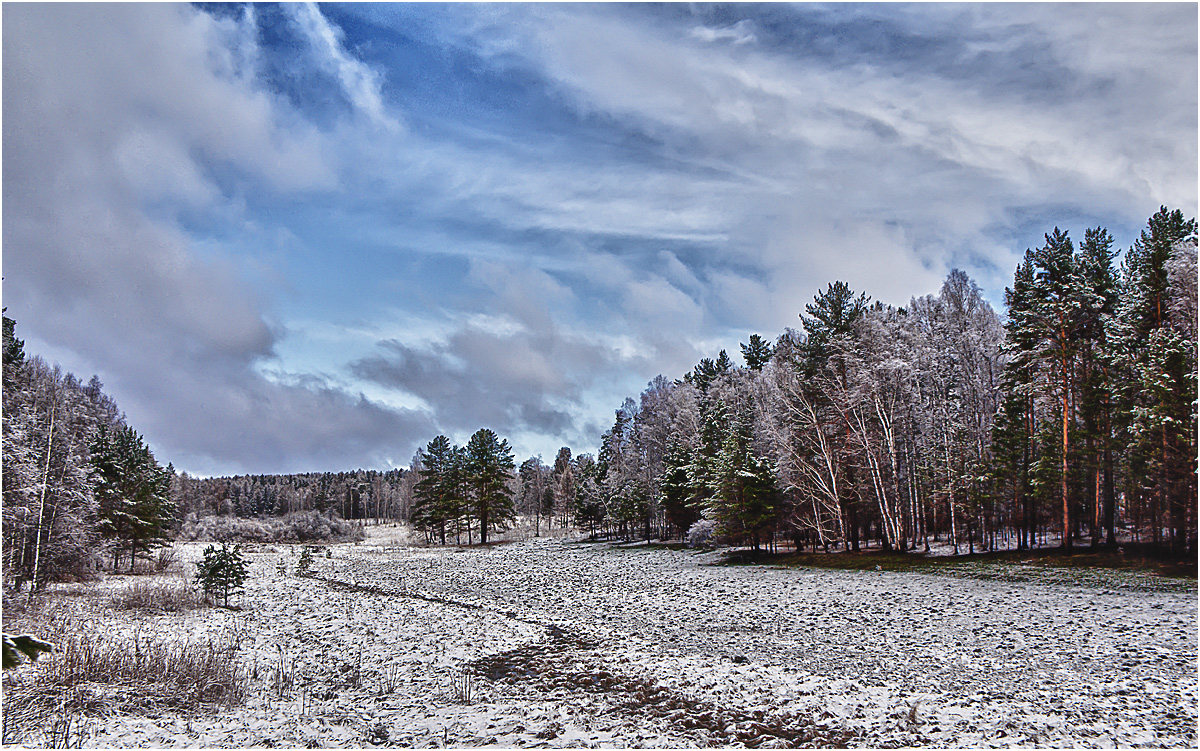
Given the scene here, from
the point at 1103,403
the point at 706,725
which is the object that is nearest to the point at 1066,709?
the point at 706,725

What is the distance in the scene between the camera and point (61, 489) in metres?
28.9

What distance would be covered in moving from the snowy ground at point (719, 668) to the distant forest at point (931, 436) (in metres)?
6.29

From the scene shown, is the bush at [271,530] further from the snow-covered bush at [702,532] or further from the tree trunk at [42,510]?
the snow-covered bush at [702,532]

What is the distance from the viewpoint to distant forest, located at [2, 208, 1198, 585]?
24.7m

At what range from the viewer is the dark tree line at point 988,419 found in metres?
24.5

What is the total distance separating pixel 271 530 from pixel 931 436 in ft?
226

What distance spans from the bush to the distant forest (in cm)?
2977

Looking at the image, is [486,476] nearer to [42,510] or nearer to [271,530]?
[271,530]

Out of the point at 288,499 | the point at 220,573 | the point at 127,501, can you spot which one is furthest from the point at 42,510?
the point at 288,499

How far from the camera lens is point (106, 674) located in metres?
12.3

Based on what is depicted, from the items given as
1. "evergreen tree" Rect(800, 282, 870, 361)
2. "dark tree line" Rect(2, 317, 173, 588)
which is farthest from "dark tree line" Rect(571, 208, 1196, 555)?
"dark tree line" Rect(2, 317, 173, 588)

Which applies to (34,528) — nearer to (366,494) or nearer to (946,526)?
(946,526)

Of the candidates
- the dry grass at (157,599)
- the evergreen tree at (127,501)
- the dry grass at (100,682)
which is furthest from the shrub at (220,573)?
the evergreen tree at (127,501)

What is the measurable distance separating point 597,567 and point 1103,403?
26.1 meters
